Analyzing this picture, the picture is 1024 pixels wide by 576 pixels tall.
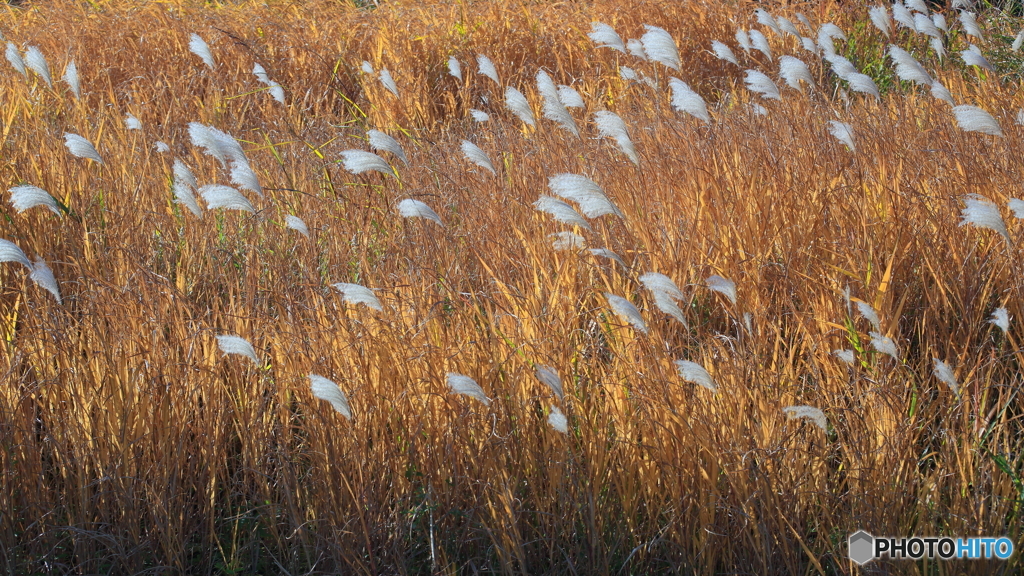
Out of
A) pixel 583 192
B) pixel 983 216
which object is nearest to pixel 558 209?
pixel 583 192

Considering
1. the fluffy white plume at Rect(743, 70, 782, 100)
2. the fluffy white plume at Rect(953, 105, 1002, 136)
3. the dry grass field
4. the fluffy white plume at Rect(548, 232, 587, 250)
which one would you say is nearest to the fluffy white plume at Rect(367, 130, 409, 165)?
the dry grass field

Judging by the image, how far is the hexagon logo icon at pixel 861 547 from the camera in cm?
144

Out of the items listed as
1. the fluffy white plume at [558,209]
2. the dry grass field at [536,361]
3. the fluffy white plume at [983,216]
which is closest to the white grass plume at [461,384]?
the dry grass field at [536,361]

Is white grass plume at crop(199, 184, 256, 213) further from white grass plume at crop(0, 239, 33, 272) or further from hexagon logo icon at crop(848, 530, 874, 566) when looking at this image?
hexagon logo icon at crop(848, 530, 874, 566)

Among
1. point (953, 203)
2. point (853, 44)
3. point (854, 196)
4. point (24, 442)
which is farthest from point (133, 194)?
point (853, 44)

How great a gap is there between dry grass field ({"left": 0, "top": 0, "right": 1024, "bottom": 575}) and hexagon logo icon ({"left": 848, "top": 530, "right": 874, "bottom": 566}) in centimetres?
2

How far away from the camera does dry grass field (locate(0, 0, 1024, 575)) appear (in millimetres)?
1528

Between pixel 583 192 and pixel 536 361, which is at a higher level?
pixel 583 192

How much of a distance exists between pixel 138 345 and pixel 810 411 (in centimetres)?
130

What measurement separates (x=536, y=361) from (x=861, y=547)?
0.67 m

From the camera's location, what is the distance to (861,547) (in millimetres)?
1455

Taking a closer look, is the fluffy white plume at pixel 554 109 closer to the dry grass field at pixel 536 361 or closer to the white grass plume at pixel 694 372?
the dry grass field at pixel 536 361

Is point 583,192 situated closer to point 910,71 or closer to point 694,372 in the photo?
point 694,372

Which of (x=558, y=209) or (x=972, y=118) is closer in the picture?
(x=558, y=209)
